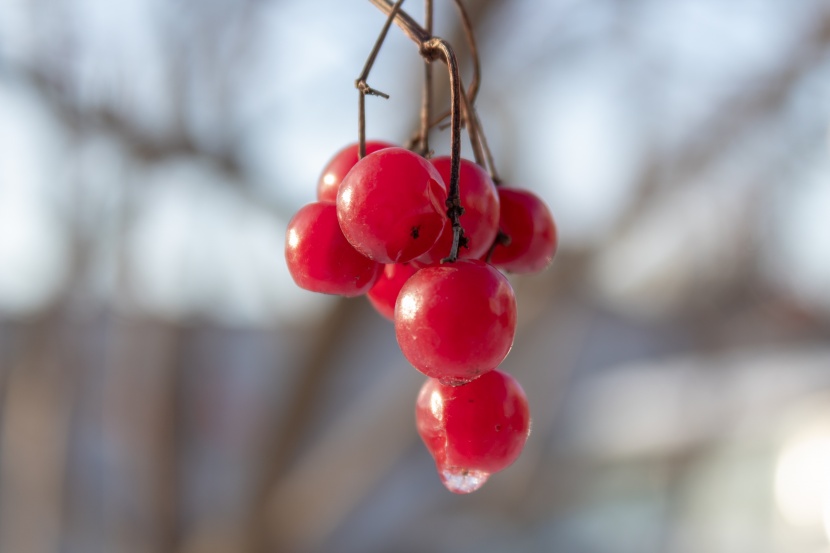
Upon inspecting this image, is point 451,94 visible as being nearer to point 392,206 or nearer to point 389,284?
point 392,206

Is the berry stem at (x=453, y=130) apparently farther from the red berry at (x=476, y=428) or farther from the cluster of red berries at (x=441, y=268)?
the red berry at (x=476, y=428)

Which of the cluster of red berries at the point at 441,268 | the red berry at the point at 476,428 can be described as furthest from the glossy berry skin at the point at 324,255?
the red berry at the point at 476,428

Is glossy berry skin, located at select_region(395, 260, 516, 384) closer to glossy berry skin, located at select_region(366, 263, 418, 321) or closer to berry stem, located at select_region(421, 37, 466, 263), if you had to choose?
berry stem, located at select_region(421, 37, 466, 263)

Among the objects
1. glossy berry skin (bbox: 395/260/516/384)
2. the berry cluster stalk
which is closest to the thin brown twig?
the berry cluster stalk

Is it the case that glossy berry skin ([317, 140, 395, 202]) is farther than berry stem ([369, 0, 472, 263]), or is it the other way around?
glossy berry skin ([317, 140, 395, 202])

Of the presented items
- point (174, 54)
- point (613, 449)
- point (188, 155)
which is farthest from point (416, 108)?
point (613, 449)

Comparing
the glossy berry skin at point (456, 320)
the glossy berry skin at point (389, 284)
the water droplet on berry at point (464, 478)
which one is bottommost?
the water droplet on berry at point (464, 478)

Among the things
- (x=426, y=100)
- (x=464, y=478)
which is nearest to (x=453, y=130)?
(x=426, y=100)

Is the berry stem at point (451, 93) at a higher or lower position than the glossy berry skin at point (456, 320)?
higher
